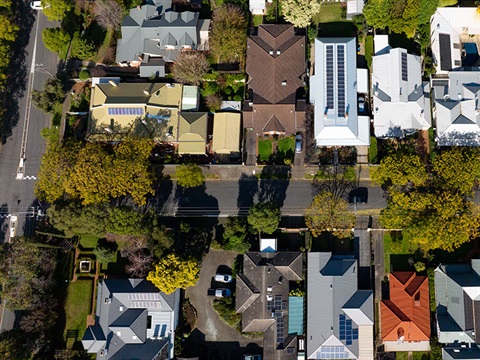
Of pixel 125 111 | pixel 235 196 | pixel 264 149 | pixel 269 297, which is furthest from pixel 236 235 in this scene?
pixel 125 111

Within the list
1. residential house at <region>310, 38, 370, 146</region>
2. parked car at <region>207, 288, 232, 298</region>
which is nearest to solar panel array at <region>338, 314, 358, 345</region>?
parked car at <region>207, 288, 232, 298</region>

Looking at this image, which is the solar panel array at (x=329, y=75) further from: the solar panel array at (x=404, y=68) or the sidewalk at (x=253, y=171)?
the solar panel array at (x=404, y=68)

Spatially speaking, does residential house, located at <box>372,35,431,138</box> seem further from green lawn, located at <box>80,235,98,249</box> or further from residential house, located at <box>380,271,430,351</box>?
green lawn, located at <box>80,235,98,249</box>

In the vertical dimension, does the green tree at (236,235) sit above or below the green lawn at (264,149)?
below

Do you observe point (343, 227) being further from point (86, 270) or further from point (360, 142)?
point (86, 270)

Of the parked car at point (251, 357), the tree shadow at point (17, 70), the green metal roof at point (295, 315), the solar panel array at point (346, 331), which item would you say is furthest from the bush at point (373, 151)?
the tree shadow at point (17, 70)

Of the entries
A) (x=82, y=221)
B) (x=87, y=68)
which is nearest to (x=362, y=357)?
(x=82, y=221)
